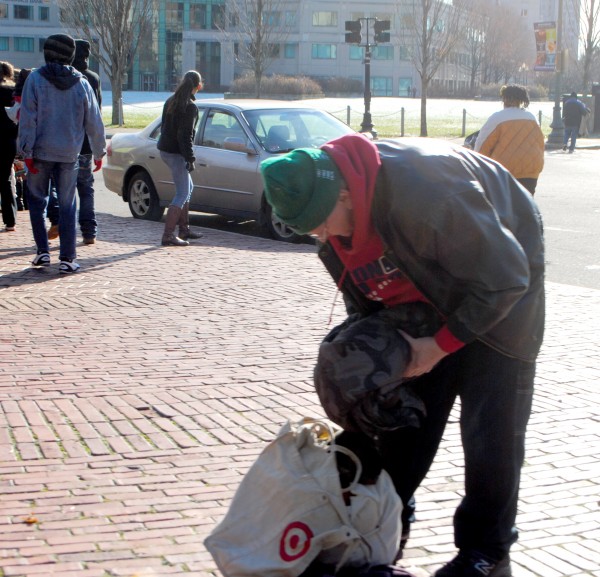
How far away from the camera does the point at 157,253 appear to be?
10352 mm

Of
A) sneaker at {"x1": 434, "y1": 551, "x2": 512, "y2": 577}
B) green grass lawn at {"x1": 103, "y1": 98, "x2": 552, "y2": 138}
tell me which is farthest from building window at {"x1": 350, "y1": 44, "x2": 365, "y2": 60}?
sneaker at {"x1": 434, "y1": 551, "x2": 512, "y2": 577}

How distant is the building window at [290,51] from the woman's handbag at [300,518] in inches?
3647

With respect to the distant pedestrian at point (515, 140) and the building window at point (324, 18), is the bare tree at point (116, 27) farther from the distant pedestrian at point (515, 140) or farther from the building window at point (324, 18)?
the building window at point (324, 18)

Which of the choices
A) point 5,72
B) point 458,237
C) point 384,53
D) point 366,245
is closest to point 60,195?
point 5,72

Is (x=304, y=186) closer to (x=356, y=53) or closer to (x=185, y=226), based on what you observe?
(x=185, y=226)

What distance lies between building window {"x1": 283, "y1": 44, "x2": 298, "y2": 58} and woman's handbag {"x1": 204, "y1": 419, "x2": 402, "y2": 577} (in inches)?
3647

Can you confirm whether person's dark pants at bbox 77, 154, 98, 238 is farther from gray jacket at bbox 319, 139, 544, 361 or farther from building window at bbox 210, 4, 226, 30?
building window at bbox 210, 4, 226, 30

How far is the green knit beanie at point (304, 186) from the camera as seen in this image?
2.75m

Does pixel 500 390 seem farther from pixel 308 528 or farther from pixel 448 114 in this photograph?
pixel 448 114

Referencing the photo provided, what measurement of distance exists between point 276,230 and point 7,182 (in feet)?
9.93

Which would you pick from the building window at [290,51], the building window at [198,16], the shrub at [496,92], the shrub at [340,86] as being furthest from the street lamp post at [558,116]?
the building window at [198,16]

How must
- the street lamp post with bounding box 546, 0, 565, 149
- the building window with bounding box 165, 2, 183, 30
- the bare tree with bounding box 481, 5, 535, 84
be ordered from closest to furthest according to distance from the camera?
1. the street lamp post with bounding box 546, 0, 565, 149
2. the building window with bounding box 165, 2, 183, 30
3. the bare tree with bounding box 481, 5, 535, 84

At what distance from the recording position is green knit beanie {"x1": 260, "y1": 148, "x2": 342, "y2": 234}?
2.75 m

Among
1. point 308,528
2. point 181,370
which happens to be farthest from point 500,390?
point 181,370
